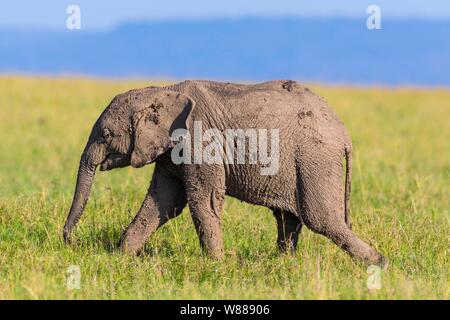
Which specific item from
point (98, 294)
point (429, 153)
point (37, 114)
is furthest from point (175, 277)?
point (37, 114)

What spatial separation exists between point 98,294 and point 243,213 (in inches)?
128

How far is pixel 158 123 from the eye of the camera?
8281 millimetres

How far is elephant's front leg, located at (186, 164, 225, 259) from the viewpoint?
8.17 m

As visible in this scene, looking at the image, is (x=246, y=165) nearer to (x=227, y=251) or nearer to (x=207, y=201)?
(x=207, y=201)

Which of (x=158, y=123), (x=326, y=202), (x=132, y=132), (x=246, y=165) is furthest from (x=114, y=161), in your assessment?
(x=326, y=202)

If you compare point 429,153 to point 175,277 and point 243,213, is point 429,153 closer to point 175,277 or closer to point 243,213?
point 243,213

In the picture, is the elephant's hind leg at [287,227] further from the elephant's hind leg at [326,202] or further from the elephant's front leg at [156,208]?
the elephant's front leg at [156,208]

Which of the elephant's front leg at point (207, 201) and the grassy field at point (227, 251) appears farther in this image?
the elephant's front leg at point (207, 201)

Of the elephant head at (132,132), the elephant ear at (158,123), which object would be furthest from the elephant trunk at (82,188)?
the elephant ear at (158,123)

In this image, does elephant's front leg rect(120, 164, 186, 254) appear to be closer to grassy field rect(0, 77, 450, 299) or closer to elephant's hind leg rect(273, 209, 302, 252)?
grassy field rect(0, 77, 450, 299)

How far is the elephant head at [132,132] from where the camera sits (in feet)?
27.0

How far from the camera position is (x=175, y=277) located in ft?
26.0

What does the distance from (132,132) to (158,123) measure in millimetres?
268
